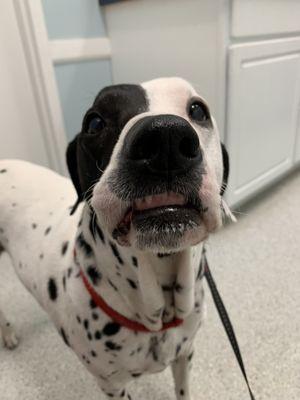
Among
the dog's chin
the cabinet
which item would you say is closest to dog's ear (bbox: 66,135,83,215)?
the dog's chin

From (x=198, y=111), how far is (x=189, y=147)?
0.20 m

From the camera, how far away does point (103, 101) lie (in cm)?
65

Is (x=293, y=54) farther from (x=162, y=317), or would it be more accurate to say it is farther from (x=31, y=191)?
(x=162, y=317)

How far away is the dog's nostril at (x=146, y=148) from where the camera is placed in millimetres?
461

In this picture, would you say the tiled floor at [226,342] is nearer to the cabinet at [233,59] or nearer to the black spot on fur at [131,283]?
the cabinet at [233,59]

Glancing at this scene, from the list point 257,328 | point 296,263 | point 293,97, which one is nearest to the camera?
point 257,328

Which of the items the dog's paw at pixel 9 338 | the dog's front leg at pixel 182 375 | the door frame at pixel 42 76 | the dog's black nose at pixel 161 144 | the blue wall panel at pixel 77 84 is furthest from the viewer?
the blue wall panel at pixel 77 84

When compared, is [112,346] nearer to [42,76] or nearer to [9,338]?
[9,338]

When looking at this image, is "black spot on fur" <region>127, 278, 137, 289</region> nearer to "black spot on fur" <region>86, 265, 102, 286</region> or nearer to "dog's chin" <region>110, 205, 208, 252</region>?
"black spot on fur" <region>86, 265, 102, 286</region>

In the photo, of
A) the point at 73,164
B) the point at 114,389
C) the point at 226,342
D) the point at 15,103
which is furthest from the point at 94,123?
the point at 15,103

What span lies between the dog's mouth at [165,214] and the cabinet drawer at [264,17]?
1.12 metres

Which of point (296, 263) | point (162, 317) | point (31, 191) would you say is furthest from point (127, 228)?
point (296, 263)

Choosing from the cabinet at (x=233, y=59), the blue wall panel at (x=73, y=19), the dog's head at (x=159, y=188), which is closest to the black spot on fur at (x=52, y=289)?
the dog's head at (x=159, y=188)

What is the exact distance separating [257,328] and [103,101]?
98 cm
